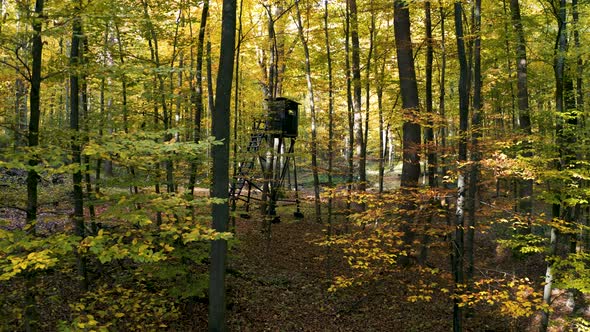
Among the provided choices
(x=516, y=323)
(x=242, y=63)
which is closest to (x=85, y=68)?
(x=516, y=323)

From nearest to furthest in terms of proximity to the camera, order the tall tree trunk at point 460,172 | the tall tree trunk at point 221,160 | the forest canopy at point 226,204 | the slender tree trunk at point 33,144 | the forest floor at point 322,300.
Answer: the slender tree trunk at point 33,144 < the forest canopy at point 226,204 < the tall tree trunk at point 221,160 < the tall tree trunk at point 460,172 < the forest floor at point 322,300

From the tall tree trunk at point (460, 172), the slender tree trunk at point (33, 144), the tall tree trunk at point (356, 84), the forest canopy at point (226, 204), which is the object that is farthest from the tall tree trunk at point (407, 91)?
the slender tree trunk at point (33, 144)

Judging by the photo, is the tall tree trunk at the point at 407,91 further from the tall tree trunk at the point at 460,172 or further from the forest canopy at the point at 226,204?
the tall tree trunk at the point at 460,172

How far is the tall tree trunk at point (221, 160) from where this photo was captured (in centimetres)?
736

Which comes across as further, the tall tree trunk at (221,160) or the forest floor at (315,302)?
the forest floor at (315,302)

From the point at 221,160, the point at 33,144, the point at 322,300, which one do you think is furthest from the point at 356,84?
the point at 33,144

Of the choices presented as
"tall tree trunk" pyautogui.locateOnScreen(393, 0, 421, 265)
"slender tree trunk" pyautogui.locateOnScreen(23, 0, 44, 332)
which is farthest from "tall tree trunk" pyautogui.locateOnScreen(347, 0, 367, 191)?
"slender tree trunk" pyautogui.locateOnScreen(23, 0, 44, 332)

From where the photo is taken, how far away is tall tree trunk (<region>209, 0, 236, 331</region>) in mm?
7355

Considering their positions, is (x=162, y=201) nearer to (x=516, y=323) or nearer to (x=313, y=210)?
(x=516, y=323)

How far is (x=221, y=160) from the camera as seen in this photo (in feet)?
24.3

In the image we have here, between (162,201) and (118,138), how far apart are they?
113 centimetres

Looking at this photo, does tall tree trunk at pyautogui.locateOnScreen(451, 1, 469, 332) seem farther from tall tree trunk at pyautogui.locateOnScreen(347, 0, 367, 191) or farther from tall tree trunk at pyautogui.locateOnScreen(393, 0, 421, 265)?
tall tree trunk at pyautogui.locateOnScreen(347, 0, 367, 191)

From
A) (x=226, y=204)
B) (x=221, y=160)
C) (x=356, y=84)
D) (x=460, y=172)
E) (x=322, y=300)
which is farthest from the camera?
(x=356, y=84)

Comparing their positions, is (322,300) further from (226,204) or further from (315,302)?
(226,204)
